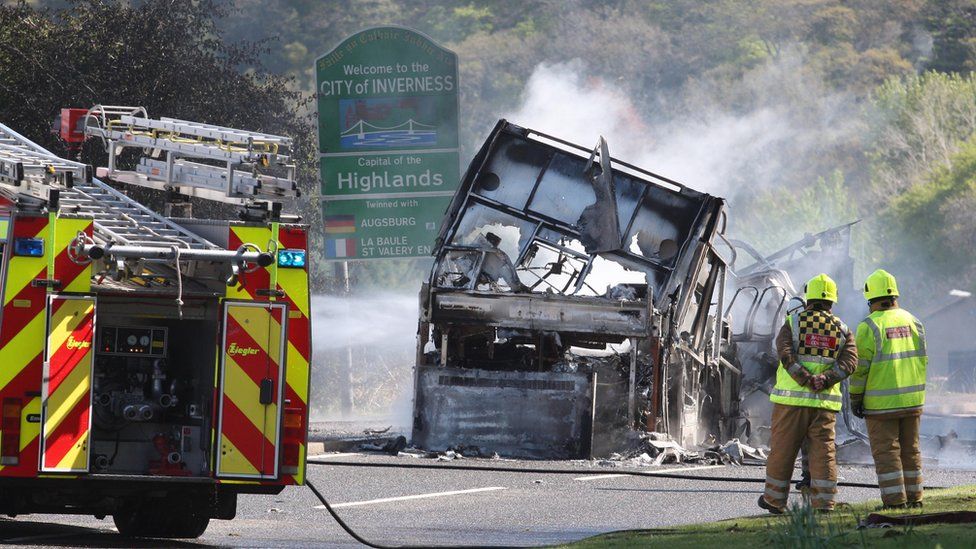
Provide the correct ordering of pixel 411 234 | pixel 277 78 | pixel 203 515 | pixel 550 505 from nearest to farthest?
pixel 203 515
pixel 550 505
pixel 411 234
pixel 277 78

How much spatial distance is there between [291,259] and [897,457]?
149 inches

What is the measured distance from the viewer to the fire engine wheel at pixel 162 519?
9594 millimetres

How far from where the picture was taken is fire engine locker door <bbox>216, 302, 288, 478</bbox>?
895 centimetres

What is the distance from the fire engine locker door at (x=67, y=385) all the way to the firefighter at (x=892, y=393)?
4.59m

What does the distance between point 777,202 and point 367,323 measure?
4690 centimetres

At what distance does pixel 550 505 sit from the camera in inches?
476

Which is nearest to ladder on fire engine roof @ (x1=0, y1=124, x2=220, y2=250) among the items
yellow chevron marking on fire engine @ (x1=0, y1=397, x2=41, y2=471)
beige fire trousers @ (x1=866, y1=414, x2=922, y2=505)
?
yellow chevron marking on fire engine @ (x1=0, y1=397, x2=41, y2=471)

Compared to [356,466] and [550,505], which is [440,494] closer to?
[550,505]

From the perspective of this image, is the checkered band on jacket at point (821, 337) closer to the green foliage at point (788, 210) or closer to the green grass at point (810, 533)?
the green grass at point (810, 533)

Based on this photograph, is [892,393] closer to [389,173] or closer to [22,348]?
[22,348]

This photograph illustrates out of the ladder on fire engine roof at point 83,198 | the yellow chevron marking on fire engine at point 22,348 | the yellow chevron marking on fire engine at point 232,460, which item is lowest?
the yellow chevron marking on fire engine at point 232,460

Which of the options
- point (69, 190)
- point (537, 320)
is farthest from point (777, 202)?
point (69, 190)

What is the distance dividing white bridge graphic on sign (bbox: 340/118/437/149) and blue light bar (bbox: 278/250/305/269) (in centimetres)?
1244

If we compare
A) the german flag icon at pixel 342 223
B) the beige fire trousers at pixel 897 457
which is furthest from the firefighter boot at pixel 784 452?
the german flag icon at pixel 342 223
